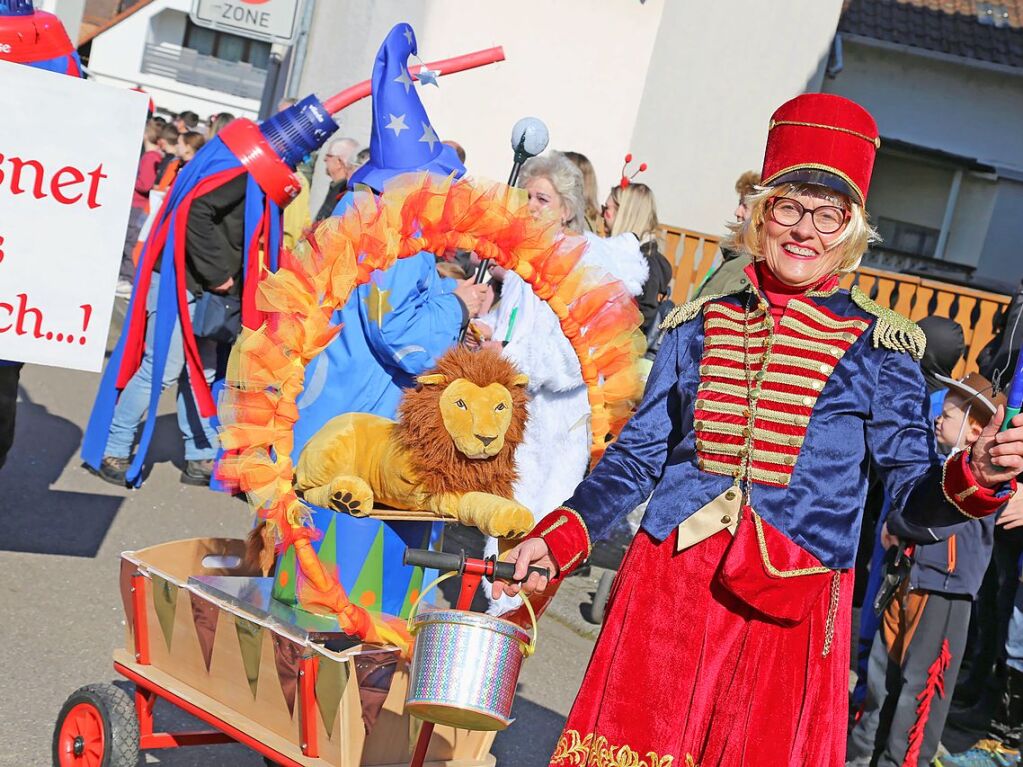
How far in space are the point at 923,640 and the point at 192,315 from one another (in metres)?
4.34

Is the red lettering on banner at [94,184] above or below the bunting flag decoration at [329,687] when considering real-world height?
A: above

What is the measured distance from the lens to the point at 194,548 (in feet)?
13.4

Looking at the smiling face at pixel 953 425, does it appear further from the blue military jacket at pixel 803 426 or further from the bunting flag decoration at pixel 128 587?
the bunting flag decoration at pixel 128 587

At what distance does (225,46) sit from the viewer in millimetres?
55750

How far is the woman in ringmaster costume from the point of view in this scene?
8.43 ft

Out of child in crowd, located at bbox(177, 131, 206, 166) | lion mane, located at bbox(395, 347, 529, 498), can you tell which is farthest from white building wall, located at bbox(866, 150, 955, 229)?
lion mane, located at bbox(395, 347, 529, 498)

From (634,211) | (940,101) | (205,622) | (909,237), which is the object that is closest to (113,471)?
(634,211)

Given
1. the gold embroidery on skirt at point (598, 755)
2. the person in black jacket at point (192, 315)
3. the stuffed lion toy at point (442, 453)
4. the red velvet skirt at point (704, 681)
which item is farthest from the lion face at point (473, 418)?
the person in black jacket at point (192, 315)

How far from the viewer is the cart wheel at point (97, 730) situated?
362 centimetres

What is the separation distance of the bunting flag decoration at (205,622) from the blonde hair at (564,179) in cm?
242

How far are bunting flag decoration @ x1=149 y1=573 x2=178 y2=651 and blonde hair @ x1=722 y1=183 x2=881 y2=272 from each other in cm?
187

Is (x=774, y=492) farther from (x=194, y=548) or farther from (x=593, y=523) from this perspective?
(x=194, y=548)

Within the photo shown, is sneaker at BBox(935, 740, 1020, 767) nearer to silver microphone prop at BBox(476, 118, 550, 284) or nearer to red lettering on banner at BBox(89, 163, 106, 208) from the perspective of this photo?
silver microphone prop at BBox(476, 118, 550, 284)

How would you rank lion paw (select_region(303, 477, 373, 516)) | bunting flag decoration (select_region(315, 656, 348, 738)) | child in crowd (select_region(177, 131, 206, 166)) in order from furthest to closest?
child in crowd (select_region(177, 131, 206, 166)) < lion paw (select_region(303, 477, 373, 516)) < bunting flag decoration (select_region(315, 656, 348, 738))
